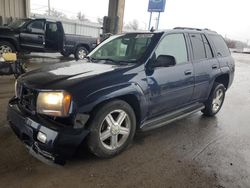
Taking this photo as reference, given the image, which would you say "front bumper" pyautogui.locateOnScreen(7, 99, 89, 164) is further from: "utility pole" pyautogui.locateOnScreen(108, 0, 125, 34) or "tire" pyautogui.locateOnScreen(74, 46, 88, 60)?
"tire" pyautogui.locateOnScreen(74, 46, 88, 60)

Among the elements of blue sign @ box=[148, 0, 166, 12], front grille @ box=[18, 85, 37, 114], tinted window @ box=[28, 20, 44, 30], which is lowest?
front grille @ box=[18, 85, 37, 114]

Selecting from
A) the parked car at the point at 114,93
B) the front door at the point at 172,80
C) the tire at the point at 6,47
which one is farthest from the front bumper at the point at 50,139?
the tire at the point at 6,47

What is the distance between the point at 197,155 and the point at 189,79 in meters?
1.27

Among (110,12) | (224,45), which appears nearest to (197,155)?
(224,45)

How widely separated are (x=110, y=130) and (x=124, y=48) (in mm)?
1561

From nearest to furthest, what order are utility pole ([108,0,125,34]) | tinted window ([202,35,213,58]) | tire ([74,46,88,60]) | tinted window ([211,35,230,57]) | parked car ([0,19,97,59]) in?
1. tinted window ([202,35,213,58])
2. tinted window ([211,35,230,57])
3. parked car ([0,19,97,59])
4. utility pole ([108,0,125,34])
5. tire ([74,46,88,60])

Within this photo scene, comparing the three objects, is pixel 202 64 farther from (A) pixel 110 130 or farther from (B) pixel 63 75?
(B) pixel 63 75

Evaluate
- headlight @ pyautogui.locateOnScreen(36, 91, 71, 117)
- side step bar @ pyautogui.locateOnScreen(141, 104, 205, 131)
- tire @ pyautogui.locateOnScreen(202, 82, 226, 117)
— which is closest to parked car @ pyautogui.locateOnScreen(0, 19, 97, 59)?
tire @ pyautogui.locateOnScreen(202, 82, 226, 117)

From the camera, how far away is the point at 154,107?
141 inches

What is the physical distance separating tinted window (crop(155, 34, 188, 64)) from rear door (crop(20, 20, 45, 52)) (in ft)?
28.9

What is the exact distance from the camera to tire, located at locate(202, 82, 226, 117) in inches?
198

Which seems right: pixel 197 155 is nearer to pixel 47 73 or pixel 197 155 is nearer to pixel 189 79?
pixel 189 79

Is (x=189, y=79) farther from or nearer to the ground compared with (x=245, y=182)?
farther from the ground

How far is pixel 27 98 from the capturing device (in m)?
2.93
